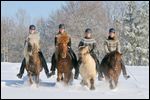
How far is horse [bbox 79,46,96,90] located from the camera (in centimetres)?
1345

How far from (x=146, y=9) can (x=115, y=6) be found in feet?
36.8

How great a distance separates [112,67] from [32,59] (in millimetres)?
2603

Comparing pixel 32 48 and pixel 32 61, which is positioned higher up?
pixel 32 48

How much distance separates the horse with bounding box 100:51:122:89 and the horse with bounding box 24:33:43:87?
223cm

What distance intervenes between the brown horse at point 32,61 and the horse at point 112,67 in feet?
7.29

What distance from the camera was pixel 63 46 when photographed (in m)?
13.7

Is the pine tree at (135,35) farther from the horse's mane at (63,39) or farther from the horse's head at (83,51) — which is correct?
the horse's head at (83,51)

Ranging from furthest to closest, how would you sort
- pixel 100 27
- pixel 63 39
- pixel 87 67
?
1. pixel 100 27
2. pixel 63 39
3. pixel 87 67

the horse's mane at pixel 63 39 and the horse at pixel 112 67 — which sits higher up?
the horse's mane at pixel 63 39

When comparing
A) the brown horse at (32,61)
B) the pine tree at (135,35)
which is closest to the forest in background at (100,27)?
the pine tree at (135,35)

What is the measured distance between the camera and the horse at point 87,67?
1345 centimetres

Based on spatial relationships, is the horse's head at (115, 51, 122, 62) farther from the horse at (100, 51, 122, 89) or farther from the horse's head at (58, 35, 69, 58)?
the horse's head at (58, 35, 69, 58)

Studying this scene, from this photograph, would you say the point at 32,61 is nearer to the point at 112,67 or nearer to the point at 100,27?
the point at 112,67

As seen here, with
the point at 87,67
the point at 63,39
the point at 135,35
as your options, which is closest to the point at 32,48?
the point at 63,39
